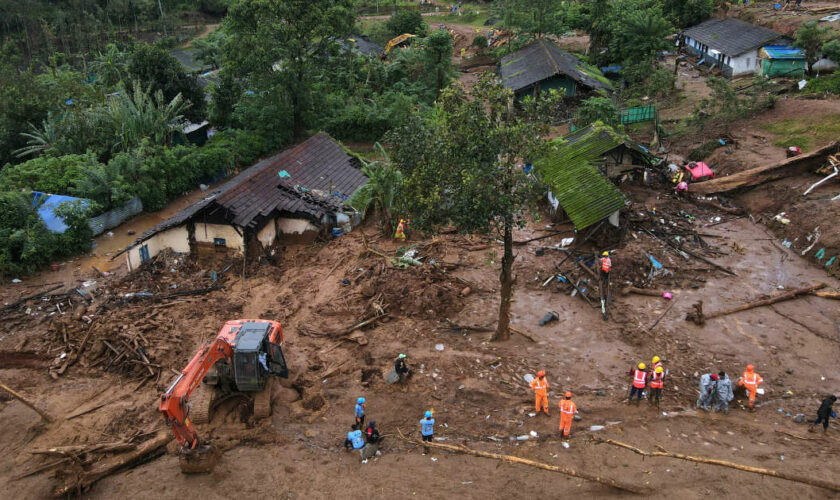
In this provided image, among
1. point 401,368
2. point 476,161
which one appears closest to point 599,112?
point 476,161

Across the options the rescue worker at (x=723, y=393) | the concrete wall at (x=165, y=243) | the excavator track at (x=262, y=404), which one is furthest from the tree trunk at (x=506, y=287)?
the concrete wall at (x=165, y=243)

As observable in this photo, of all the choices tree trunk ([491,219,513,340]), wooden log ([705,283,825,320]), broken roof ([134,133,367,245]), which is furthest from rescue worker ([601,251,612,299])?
broken roof ([134,133,367,245])

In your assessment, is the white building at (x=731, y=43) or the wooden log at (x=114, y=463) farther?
the white building at (x=731, y=43)

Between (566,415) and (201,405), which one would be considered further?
(201,405)

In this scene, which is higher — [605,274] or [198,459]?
[605,274]

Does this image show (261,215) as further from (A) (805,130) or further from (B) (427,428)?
(A) (805,130)

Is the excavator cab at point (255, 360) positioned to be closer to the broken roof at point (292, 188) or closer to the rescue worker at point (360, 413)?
the rescue worker at point (360, 413)
